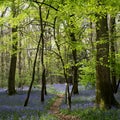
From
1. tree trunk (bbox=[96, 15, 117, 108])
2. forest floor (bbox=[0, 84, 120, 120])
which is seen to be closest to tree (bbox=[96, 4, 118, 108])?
tree trunk (bbox=[96, 15, 117, 108])

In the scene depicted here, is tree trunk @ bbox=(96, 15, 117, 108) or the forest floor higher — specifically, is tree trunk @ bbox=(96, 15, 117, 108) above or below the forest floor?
above

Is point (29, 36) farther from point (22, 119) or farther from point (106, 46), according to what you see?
point (22, 119)

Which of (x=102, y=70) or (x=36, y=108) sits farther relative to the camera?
(x=36, y=108)

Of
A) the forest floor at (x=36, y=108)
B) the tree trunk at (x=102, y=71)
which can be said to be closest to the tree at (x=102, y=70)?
the tree trunk at (x=102, y=71)

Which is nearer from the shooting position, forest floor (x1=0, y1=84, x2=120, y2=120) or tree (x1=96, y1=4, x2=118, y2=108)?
forest floor (x1=0, y1=84, x2=120, y2=120)

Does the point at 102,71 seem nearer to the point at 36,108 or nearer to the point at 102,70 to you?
the point at 102,70

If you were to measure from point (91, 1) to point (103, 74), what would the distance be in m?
5.34

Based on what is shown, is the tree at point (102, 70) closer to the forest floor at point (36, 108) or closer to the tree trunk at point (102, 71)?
the tree trunk at point (102, 71)

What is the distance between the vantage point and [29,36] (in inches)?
799

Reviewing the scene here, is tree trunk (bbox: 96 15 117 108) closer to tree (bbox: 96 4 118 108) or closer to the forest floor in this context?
tree (bbox: 96 4 118 108)

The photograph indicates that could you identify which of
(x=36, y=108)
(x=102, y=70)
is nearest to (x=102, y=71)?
(x=102, y=70)

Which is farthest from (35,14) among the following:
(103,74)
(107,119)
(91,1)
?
(107,119)

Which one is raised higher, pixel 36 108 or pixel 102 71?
pixel 102 71

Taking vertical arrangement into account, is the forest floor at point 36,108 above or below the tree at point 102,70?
below
